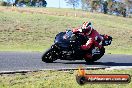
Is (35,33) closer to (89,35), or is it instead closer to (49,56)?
(89,35)

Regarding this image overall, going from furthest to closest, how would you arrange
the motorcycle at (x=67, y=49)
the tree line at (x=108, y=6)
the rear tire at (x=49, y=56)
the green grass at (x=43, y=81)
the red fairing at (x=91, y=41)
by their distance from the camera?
the tree line at (x=108, y=6), the red fairing at (x=91, y=41), the motorcycle at (x=67, y=49), the rear tire at (x=49, y=56), the green grass at (x=43, y=81)

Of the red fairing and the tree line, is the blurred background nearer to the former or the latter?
the tree line

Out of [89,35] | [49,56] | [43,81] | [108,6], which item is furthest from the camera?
[108,6]

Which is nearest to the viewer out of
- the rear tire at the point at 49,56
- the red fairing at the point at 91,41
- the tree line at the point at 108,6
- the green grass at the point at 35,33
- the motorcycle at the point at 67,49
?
the rear tire at the point at 49,56

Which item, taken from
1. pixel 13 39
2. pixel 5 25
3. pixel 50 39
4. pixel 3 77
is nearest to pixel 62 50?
pixel 3 77

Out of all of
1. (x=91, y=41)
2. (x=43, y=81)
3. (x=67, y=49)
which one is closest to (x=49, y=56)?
(x=67, y=49)

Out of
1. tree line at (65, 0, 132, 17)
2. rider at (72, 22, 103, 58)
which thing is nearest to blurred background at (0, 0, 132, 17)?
tree line at (65, 0, 132, 17)

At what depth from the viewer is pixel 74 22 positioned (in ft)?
158

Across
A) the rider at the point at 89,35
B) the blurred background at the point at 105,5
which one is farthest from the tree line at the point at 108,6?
the rider at the point at 89,35

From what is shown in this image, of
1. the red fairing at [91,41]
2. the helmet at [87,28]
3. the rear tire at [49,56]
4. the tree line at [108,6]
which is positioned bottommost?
the tree line at [108,6]

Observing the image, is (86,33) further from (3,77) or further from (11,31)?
(11,31)

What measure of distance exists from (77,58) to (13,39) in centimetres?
1890

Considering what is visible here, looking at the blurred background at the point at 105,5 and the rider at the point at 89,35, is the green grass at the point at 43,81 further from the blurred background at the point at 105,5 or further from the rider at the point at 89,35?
the blurred background at the point at 105,5

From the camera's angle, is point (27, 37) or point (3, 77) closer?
point (3, 77)
